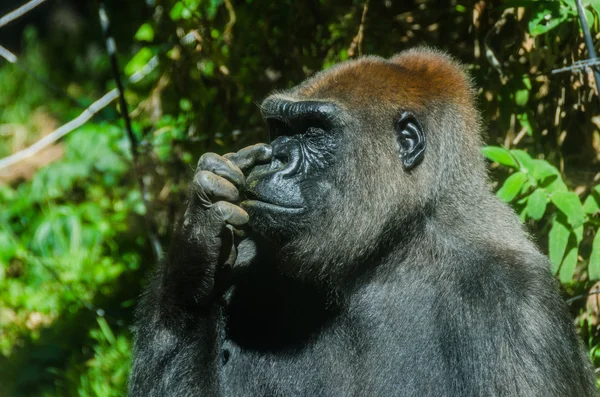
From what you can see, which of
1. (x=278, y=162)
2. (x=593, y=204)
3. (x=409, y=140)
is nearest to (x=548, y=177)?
(x=593, y=204)

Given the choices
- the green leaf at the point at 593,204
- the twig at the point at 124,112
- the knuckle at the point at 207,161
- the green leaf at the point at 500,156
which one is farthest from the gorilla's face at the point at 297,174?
the twig at the point at 124,112

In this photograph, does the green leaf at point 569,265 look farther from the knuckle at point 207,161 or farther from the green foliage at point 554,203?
the knuckle at point 207,161

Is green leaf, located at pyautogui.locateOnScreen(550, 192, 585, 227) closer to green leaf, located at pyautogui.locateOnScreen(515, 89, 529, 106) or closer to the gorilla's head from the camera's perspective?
the gorilla's head

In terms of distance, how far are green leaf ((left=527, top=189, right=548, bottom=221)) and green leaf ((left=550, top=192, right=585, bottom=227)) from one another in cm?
6

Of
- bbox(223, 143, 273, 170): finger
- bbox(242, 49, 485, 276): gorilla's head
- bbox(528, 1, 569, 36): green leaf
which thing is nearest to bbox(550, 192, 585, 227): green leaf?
bbox(242, 49, 485, 276): gorilla's head

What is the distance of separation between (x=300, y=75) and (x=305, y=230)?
101 inches

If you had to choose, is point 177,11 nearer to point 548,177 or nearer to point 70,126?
point 70,126

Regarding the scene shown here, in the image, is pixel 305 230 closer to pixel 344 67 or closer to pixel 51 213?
pixel 344 67

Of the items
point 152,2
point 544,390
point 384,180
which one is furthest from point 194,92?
point 544,390

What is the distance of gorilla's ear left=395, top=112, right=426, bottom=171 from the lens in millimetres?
3424

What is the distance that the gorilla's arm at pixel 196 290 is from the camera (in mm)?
3281

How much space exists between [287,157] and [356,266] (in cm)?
57

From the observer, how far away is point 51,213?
6.75 m

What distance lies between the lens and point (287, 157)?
3379 mm
